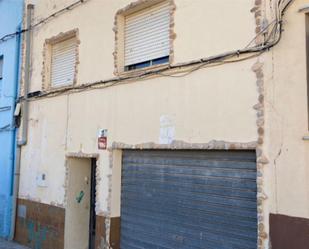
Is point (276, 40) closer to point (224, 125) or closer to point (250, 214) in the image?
point (224, 125)

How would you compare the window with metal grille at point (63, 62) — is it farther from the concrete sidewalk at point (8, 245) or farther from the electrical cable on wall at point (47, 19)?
the concrete sidewalk at point (8, 245)

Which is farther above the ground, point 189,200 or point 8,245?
point 189,200

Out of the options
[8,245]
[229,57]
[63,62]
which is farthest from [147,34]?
[8,245]

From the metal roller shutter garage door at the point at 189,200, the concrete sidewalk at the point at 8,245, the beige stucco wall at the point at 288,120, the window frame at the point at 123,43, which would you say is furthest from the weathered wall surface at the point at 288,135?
the concrete sidewalk at the point at 8,245

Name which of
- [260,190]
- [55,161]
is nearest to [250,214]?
[260,190]

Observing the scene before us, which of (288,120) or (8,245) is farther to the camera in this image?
(8,245)

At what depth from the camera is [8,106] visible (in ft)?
36.4

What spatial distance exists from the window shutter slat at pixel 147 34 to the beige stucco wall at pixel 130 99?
35cm

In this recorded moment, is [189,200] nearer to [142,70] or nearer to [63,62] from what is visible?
[142,70]

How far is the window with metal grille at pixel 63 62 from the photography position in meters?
9.37

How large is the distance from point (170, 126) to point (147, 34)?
1.83 meters

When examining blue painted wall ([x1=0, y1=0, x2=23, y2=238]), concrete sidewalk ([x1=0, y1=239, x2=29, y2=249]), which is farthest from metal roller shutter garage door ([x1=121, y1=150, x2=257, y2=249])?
blue painted wall ([x1=0, y1=0, x2=23, y2=238])

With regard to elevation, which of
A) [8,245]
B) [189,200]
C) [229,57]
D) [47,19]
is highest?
[47,19]

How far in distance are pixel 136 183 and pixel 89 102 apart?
6.57ft
